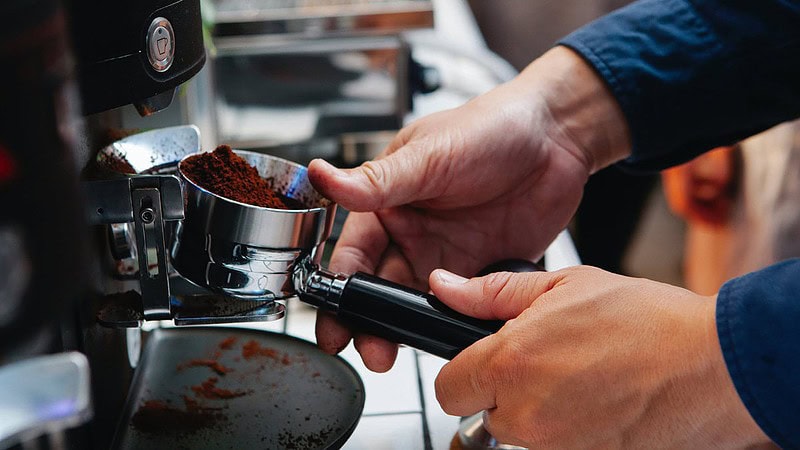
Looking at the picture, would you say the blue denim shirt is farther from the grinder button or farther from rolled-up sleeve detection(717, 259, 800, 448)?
the grinder button

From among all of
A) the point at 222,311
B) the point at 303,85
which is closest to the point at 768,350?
the point at 222,311

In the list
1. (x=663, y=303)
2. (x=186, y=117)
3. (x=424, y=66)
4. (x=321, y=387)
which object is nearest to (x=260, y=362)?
(x=321, y=387)

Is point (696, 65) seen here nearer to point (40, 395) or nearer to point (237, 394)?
point (237, 394)

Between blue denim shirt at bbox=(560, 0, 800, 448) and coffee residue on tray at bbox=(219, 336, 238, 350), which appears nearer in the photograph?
coffee residue on tray at bbox=(219, 336, 238, 350)

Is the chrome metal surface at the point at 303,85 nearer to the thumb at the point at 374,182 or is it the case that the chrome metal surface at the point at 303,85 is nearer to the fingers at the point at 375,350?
the thumb at the point at 374,182

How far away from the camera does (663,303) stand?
537mm

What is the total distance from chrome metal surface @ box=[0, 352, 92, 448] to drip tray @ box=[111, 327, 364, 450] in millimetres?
273

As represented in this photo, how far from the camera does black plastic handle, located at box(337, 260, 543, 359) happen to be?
597mm

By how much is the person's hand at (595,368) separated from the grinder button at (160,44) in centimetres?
26

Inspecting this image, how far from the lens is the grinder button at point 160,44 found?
0.50 metres

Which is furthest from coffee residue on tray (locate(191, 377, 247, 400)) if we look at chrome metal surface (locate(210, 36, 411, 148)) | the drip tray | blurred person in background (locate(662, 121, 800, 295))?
blurred person in background (locate(662, 121, 800, 295))

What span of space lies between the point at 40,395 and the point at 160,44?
10.2 inches

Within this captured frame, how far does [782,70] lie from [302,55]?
2.32ft

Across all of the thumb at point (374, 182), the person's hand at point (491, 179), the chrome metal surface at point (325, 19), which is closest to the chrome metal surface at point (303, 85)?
the chrome metal surface at point (325, 19)
